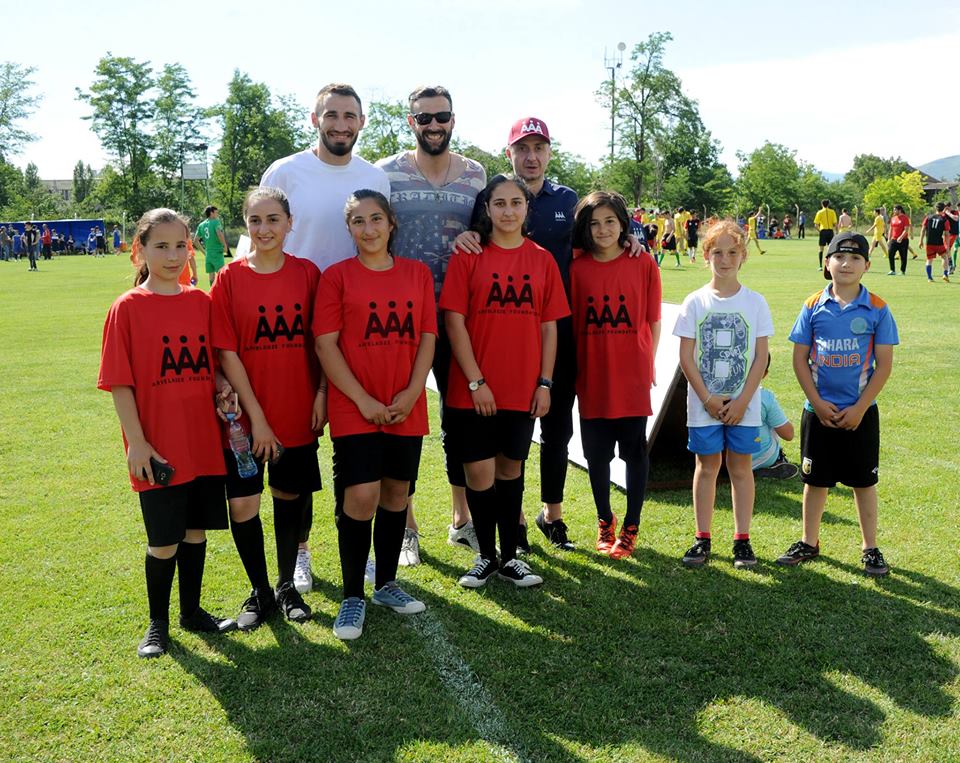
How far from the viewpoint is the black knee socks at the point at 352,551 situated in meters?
3.76

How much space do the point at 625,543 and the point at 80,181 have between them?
386 feet

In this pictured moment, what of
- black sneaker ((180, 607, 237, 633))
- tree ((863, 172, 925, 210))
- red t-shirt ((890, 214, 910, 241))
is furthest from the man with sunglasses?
tree ((863, 172, 925, 210))

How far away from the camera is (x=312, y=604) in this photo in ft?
13.1

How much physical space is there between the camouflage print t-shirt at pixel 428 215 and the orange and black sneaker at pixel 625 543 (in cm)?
166

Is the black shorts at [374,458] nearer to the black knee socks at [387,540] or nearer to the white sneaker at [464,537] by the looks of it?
the black knee socks at [387,540]

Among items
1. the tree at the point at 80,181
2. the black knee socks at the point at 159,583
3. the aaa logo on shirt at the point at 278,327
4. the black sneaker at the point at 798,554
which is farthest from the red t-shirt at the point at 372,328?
the tree at the point at 80,181

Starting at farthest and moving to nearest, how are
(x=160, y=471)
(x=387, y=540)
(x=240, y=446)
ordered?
(x=387, y=540) < (x=240, y=446) < (x=160, y=471)

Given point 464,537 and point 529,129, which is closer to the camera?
point 529,129

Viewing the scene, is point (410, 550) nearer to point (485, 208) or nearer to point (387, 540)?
point (387, 540)

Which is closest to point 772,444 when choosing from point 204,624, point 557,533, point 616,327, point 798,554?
point 798,554

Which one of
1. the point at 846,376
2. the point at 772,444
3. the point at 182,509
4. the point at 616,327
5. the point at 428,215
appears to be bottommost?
the point at 772,444

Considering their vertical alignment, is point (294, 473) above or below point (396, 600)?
above

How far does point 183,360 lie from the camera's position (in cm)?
341

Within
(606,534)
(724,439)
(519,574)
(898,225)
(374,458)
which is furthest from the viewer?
(898,225)
